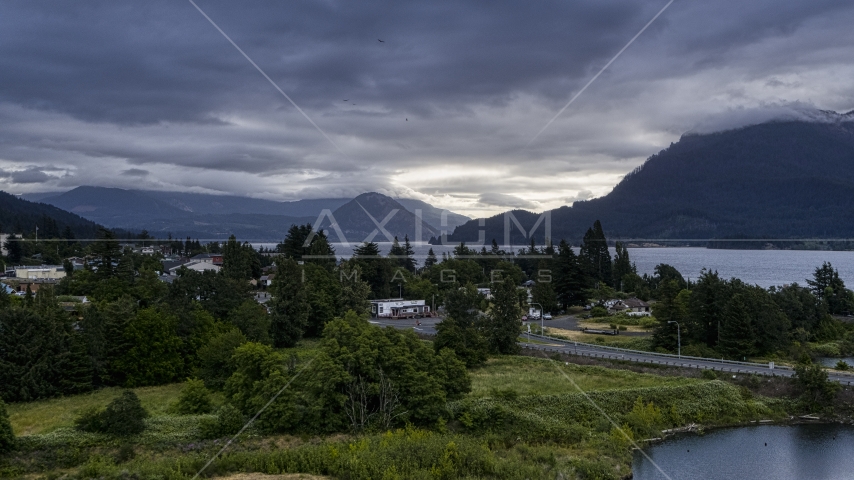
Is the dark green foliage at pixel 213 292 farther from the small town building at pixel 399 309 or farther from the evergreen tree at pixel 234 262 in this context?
the small town building at pixel 399 309

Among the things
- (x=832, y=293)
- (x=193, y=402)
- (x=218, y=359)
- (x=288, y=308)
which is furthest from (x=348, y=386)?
(x=832, y=293)

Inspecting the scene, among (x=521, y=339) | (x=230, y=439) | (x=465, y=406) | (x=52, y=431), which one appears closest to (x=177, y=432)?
(x=230, y=439)

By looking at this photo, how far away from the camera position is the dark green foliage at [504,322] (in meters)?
41.6

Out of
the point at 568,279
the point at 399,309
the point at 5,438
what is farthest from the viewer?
the point at 568,279

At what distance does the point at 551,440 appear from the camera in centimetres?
2656

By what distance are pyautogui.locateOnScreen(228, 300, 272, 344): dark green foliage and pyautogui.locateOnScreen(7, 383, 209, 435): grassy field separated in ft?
19.6

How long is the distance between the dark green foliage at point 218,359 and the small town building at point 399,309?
28.5 meters

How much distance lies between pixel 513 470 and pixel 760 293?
37.5 m

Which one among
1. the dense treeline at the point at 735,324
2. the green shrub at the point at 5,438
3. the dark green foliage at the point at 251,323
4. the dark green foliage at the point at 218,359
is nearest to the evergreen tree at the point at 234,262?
the dark green foliage at the point at 251,323

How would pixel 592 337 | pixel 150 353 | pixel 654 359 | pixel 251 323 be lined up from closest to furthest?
pixel 150 353, pixel 654 359, pixel 251 323, pixel 592 337

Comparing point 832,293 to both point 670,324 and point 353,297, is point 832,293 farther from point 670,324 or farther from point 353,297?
point 353,297

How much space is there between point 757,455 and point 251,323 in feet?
97.6

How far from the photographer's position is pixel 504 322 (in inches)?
1647

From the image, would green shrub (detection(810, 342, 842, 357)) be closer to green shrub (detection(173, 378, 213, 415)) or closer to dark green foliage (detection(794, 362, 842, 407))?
dark green foliage (detection(794, 362, 842, 407))
